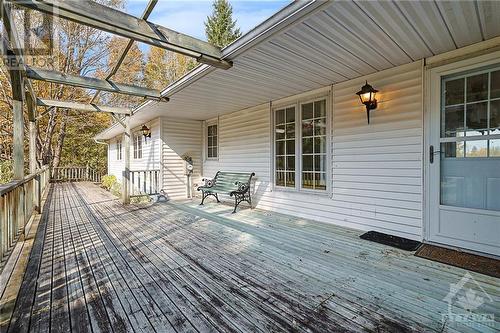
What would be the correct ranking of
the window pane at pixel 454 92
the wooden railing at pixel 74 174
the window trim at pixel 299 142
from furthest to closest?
the wooden railing at pixel 74 174 → the window trim at pixel 299 142 → the window pane at pixel 454 92

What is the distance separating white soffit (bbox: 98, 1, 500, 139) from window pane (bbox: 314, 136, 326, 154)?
3.22ft

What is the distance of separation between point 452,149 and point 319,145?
1.99m

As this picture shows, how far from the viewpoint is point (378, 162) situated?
3816mm

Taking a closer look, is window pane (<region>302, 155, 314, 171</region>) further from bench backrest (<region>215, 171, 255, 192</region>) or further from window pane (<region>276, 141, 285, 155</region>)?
bench backrest (<region>215, 171, 255, 192</region>)

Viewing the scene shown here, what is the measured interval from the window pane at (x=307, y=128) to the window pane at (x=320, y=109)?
19 cm

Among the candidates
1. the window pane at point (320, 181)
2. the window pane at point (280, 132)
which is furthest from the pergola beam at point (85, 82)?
the window pane at point (320, 181)

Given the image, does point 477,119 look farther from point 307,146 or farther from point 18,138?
point 18,138

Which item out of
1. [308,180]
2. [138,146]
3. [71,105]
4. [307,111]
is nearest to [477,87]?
[307,111]

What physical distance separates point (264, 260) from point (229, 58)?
260 cm

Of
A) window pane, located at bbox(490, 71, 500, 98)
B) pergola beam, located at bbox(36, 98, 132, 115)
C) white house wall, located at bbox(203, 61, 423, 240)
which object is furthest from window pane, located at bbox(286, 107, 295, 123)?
pergola beam, located at bbox(36, 98, 132, 115)

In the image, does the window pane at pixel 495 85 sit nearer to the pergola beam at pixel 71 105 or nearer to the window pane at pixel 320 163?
the window pane at pixel 320 163

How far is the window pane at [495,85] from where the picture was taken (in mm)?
2809

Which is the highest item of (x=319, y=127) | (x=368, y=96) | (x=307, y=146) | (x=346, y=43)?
(x=346, y=43)

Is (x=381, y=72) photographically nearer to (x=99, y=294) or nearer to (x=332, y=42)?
(x=332, y=42)
